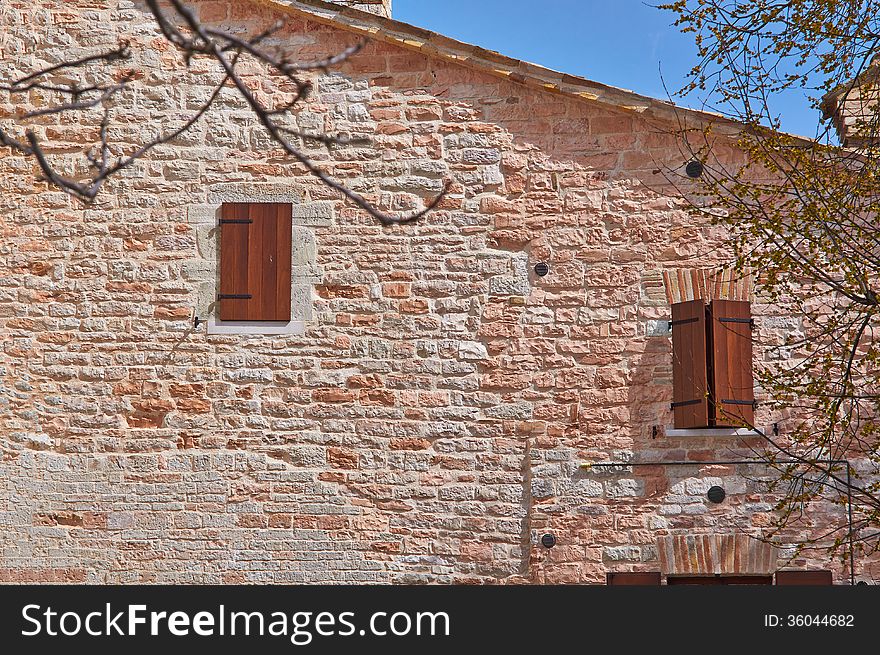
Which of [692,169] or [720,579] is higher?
[692,169]

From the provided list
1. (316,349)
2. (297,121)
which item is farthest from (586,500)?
(297,121)

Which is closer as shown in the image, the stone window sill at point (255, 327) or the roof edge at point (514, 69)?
the stone window sill at point (255, 327)

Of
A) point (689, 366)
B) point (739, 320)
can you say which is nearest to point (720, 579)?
point (689, 366)

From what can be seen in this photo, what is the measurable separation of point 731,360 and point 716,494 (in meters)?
0.96

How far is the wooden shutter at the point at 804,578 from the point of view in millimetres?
8172

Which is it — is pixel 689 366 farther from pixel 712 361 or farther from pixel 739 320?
pixel 739 320

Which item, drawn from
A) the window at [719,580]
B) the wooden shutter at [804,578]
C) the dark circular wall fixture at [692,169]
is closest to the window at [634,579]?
the window at [719,580]

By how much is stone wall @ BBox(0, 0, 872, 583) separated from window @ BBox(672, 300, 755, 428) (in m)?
0.14

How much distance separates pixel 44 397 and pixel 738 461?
16.5ft

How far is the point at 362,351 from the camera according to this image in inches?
336

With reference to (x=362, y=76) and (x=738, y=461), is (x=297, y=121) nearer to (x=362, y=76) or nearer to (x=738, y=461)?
(x=362, y=76)

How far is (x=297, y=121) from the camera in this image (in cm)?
875

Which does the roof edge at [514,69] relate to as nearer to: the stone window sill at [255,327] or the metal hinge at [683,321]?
the metal hinge at [683,321]

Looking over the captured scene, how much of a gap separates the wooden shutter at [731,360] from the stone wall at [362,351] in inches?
7.7
